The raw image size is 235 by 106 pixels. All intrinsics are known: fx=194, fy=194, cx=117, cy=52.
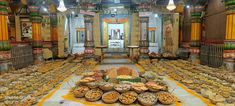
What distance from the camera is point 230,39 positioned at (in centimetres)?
728

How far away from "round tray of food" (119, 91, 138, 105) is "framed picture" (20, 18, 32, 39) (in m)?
11.4

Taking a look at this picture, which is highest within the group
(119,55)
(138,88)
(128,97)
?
(119,55)

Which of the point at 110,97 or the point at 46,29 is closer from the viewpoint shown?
the point at 110,97

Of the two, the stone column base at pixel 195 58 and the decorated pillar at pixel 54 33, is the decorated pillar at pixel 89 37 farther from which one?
the stone column base at pixel 195 58

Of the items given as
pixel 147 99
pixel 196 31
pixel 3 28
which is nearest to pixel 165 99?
pixel 147 99

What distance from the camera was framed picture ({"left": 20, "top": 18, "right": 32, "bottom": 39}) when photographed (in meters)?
13.5

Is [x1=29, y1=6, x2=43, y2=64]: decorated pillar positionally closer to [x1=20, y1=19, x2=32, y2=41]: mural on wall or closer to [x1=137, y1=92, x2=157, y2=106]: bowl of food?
[x1=20, y1=19, x2=32, y2=41]: mural on wall

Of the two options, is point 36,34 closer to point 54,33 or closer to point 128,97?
point 54,33

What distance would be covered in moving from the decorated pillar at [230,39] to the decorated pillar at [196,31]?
8.87 ft

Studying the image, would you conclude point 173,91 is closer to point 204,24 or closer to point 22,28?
point 204,24

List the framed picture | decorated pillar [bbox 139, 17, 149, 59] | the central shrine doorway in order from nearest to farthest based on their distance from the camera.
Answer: decorated pillar [bbox 139, 17, 149, 59] → the framed picture → the central shrine doorway

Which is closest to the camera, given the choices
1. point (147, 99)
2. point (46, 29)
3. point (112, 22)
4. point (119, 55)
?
point (147, 99)

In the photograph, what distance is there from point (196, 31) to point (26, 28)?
11.0 m

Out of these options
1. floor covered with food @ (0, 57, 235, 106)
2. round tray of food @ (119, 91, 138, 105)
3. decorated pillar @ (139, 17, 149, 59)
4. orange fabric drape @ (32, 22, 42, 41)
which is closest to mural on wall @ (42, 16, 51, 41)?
orange fabric drape @ (32, 22, 42, 41)
